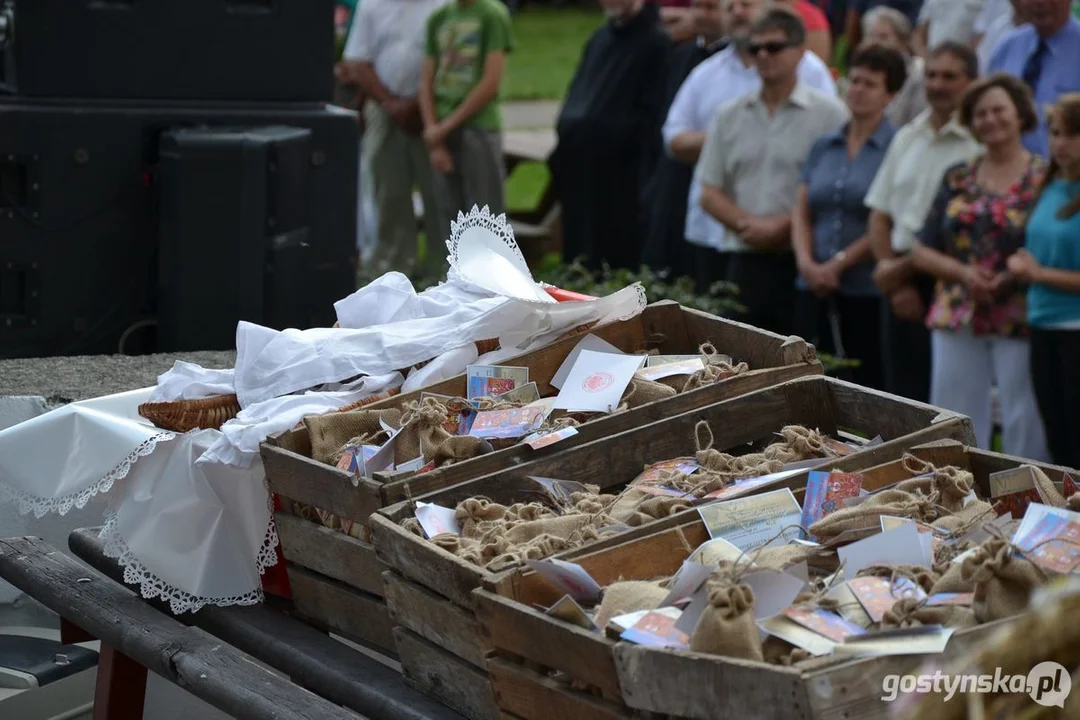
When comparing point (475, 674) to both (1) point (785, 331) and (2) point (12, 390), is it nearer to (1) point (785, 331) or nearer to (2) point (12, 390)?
(2) point (12, 390)

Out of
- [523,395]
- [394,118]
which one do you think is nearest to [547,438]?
[523,395]

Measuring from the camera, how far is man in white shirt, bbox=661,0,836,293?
6.46 metres

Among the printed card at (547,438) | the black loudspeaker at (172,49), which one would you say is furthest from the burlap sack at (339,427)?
the black loudspeaker at (172,49)

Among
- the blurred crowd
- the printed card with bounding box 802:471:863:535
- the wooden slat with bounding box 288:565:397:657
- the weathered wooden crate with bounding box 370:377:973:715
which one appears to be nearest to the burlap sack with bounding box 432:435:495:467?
the weathered wooden crate with bounding box 370:377:973:715

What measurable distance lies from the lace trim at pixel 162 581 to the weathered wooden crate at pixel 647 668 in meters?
0.83

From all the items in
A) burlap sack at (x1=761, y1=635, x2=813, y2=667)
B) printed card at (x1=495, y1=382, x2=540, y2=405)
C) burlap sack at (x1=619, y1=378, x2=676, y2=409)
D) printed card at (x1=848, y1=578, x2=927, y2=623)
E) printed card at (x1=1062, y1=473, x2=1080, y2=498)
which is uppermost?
printed card at (x1=1062, y1=473, x2=1080, y2=498)

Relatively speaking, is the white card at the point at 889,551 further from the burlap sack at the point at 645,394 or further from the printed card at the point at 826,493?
the burlap sack at the point at 645,394

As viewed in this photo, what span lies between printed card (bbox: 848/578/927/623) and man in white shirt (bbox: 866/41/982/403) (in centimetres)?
368

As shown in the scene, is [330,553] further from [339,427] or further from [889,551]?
[889,551]

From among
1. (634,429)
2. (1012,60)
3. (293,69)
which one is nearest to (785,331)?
(1012,60)

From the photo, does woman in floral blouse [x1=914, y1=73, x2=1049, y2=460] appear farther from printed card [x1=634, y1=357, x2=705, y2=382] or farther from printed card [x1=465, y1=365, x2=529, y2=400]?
printed card [x1=465, y1=365, x2=529, y2=400]

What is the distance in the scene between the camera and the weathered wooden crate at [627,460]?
7.23 ft

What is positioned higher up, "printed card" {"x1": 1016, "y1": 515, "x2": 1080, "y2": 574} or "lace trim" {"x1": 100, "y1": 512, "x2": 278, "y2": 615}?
"printed card" {"x1": 1016, "y1": 515, "x2": 1080, "y2": 574}

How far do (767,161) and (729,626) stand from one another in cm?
450
